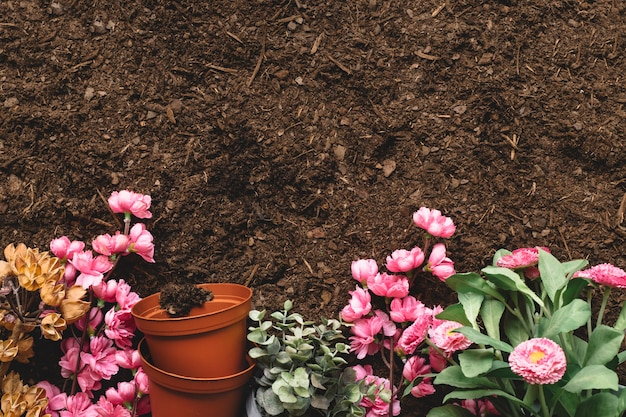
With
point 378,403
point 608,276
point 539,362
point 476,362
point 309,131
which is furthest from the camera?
point 309,131

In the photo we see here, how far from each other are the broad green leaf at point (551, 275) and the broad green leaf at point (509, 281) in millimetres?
35

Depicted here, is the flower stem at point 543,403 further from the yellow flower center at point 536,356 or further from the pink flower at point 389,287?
the pink flower at point 389,287

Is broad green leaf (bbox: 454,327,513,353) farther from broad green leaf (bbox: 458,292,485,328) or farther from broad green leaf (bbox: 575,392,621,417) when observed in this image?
broad green leaf (bbox: 575,392,621,417)

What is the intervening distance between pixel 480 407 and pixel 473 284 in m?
0.37

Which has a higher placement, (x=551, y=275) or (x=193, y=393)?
(x=551, y=275)

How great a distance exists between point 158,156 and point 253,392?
0.69 metres

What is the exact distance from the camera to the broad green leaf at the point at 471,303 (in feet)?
4.63

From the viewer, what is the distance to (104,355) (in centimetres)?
162

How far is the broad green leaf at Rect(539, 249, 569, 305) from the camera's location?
1378 millimetres

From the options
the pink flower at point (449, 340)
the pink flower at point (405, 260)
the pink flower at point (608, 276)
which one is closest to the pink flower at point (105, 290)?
the pink flower at point (405, 260)

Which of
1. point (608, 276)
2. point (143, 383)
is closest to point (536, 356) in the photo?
point (608, 276)

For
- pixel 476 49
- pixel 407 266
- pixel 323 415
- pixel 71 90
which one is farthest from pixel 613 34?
pixel 71 90

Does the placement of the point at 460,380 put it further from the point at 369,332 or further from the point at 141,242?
the point at 141,242

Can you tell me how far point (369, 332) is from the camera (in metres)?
1.61
